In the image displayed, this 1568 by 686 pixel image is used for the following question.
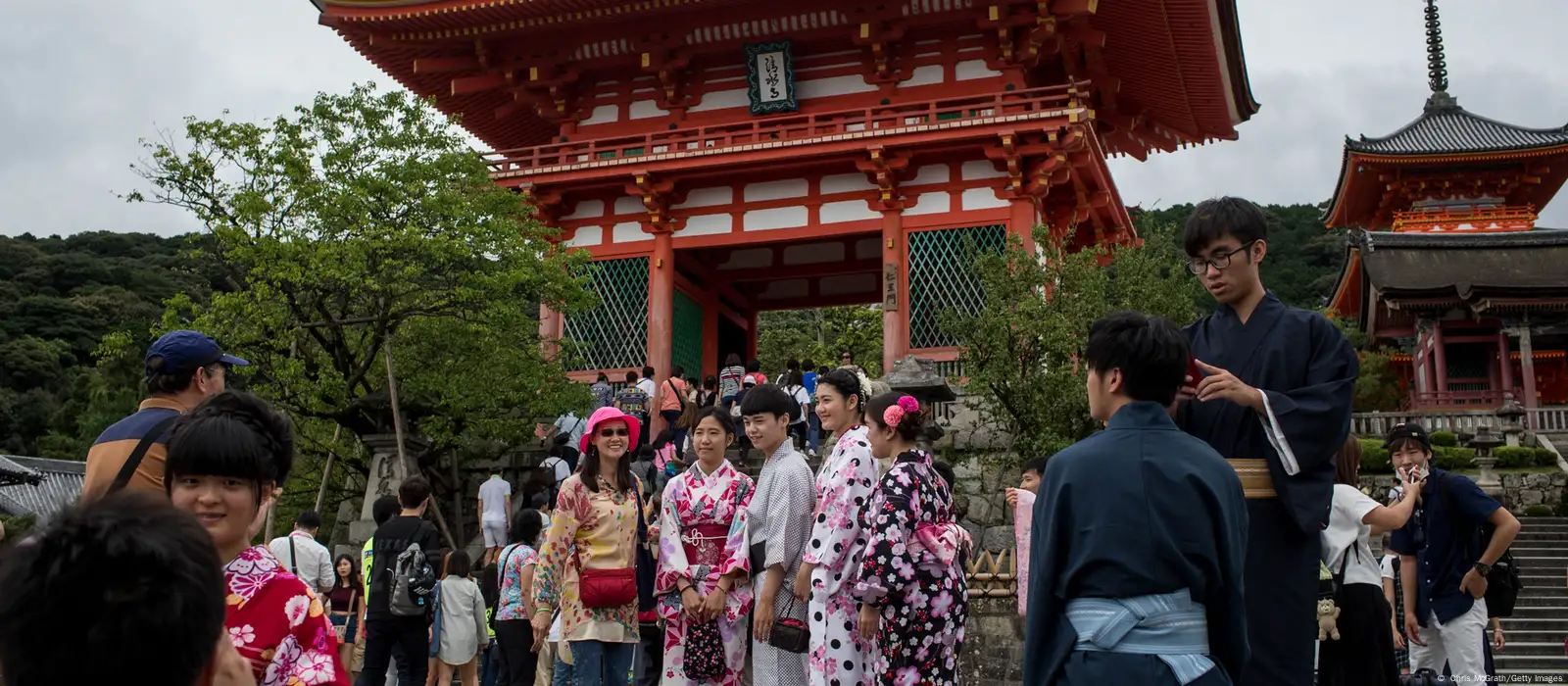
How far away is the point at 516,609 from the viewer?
745 cm

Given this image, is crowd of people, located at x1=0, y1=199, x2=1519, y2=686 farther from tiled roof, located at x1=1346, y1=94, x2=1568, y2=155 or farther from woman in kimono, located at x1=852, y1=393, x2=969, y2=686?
tiled roof, located at x1=1346, y1=94, x2=1568, y2=155

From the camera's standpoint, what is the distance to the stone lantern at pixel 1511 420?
17.1m

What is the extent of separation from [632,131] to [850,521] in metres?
13.8

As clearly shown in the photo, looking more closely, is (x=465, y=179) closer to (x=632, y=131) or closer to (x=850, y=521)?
(x=632, y=131)

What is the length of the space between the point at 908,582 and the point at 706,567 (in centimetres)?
99

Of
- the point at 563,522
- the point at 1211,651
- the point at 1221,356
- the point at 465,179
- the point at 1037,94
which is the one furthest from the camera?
the point at 1037,94

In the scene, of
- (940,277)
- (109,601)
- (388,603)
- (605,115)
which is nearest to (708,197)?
(605,115)

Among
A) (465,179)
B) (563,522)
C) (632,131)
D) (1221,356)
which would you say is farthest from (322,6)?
(1221,356)

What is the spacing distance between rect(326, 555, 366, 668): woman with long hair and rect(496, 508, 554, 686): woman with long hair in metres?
1.35

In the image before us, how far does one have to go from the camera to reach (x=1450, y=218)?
25625 mm

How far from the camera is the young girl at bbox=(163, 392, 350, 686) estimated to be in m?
2.41

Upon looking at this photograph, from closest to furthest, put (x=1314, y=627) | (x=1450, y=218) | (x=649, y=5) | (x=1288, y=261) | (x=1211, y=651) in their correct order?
(x=1211, y=651), (x=1314, y=627), (x=649, y=5), (x=1450, y=218), (x=1288, y=261)

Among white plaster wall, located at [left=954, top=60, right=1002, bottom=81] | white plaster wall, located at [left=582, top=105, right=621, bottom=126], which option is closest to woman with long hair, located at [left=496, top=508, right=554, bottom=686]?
white plaster wall, located at [left=954, top=60, right=1002, bottom=81]

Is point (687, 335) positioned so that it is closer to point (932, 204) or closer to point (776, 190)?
point (776, 190)
